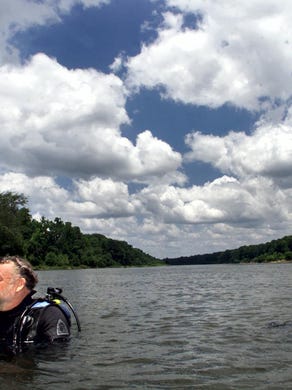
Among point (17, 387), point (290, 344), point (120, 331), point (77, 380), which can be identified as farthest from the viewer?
point (120, 331)

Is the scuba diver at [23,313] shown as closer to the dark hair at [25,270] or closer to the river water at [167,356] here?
the dark hair at [25,270]

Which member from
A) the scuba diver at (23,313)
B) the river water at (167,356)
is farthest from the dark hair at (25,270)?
the river water at (167,356)

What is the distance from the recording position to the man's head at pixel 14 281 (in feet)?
26.2

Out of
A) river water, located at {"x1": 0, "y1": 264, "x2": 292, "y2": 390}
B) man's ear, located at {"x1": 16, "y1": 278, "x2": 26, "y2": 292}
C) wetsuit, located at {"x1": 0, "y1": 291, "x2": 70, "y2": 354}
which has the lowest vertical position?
river water, located at {"x1": 0, "y1": 264, "x2": 292, "y2": 390}

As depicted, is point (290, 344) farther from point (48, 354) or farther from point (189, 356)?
point (48, 354)

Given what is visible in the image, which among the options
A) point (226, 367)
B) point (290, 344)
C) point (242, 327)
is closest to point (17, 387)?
point (226, 367)

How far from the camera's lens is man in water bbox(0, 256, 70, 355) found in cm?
803

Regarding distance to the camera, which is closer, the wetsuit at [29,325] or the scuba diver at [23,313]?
the scuba diver at [23,313]

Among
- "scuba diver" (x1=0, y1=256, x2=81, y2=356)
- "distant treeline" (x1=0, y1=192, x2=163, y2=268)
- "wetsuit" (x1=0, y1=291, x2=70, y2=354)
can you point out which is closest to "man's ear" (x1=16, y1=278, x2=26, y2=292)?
"scuba diver" (x1=0, y1=256, x2=81, y2=356)

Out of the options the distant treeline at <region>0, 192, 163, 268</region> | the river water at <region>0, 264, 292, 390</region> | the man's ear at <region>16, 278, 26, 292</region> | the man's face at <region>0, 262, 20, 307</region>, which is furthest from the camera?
the distant treeline at <region>0, 192, 163, 268</region>

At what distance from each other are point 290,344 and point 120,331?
5.16 m

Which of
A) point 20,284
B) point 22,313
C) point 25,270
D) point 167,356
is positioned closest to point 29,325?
point 22,313

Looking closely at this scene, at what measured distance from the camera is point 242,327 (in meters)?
13.5

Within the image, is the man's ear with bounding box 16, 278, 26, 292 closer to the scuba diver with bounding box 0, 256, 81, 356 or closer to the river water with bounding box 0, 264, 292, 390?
the scuba diver with bounding box 0, 256, 81, 356
